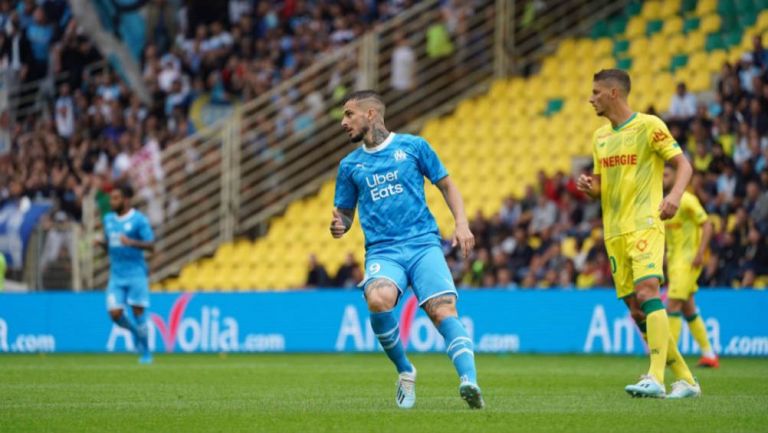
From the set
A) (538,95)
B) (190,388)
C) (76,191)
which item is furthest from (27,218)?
(190,388)

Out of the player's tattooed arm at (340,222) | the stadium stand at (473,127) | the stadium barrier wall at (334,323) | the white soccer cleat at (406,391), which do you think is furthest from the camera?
the stadium stand at (473,127)

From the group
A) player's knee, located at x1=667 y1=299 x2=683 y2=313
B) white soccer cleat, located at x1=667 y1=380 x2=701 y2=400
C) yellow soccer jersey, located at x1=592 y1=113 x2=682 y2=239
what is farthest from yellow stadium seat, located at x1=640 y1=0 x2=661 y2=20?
white soccer cleat, located at x1=667 y1=380 x2=701 y2=400

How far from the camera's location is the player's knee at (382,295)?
34.2 ft

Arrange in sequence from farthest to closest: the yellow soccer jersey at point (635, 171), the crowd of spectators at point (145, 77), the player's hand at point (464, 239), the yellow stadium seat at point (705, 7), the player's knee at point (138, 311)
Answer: the crowd of spectators at point (145, 77), the yellow stadium seat at point (705, 7), the player's knee at point (138, 311), the yellow soccer jersey at point (635, 171), the player's hand at point (464, 239)

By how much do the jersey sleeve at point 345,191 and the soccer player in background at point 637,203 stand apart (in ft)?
6.76

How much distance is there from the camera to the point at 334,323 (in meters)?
23.5

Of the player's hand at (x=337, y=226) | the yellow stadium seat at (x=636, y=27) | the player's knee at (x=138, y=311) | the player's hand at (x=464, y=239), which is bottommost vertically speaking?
the player's hand at (x=464, y=239)

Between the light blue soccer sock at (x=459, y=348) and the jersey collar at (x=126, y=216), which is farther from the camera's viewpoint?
the jersey collar at (x=126, y=216)

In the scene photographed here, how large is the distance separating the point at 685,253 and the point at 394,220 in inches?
289

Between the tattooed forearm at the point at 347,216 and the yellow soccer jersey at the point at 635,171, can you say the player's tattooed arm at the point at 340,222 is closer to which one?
the tattooed forearm at the point at 347,216

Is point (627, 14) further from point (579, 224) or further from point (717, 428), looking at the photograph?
point (717, 428)

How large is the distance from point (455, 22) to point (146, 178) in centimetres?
723

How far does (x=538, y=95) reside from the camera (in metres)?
29.5

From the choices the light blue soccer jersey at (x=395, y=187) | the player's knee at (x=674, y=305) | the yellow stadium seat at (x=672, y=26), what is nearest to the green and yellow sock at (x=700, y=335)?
the player's knee at (x=674, y=305)
